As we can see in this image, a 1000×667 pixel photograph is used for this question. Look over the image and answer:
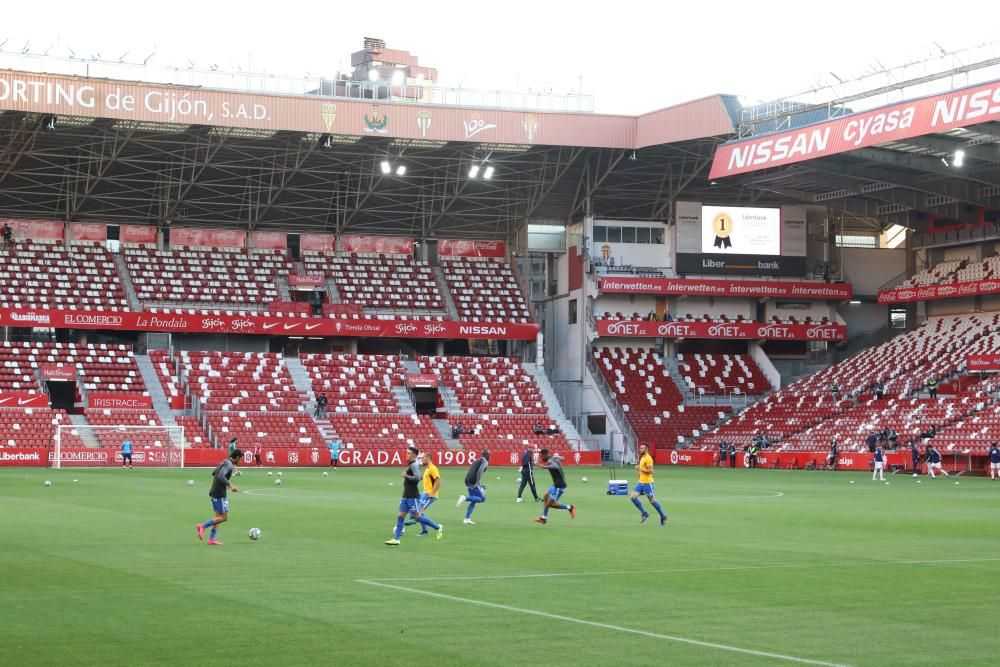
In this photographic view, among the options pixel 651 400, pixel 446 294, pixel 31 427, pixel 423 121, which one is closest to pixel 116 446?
pixel 31 427

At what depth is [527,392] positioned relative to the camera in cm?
7856

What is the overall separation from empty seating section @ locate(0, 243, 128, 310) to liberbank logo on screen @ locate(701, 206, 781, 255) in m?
33.1

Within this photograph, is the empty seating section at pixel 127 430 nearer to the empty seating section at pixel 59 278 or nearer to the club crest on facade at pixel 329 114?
the empty seating section at pixel 59 278

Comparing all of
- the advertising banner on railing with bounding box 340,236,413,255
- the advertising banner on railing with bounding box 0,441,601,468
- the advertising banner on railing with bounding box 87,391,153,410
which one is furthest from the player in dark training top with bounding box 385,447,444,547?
the advertising banner on railing with bounding box 340,236,413,255

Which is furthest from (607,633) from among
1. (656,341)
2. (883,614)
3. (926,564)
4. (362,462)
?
(656,341)

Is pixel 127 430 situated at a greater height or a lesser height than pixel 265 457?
greater

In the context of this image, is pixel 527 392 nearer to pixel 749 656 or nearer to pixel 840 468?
pixel 840 468

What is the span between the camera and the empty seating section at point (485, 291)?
268 feet

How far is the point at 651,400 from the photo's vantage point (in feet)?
256

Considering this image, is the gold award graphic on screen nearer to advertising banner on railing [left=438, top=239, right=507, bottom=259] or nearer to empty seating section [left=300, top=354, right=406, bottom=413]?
advertising banner on railing [left=438, top=239, right=507, bottom=259]

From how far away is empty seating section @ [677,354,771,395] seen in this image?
80500mm

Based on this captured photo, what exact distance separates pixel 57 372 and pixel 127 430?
25.3 ft

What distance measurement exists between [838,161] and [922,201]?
11.8m

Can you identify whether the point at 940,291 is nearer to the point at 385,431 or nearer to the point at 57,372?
the point at 385,431
